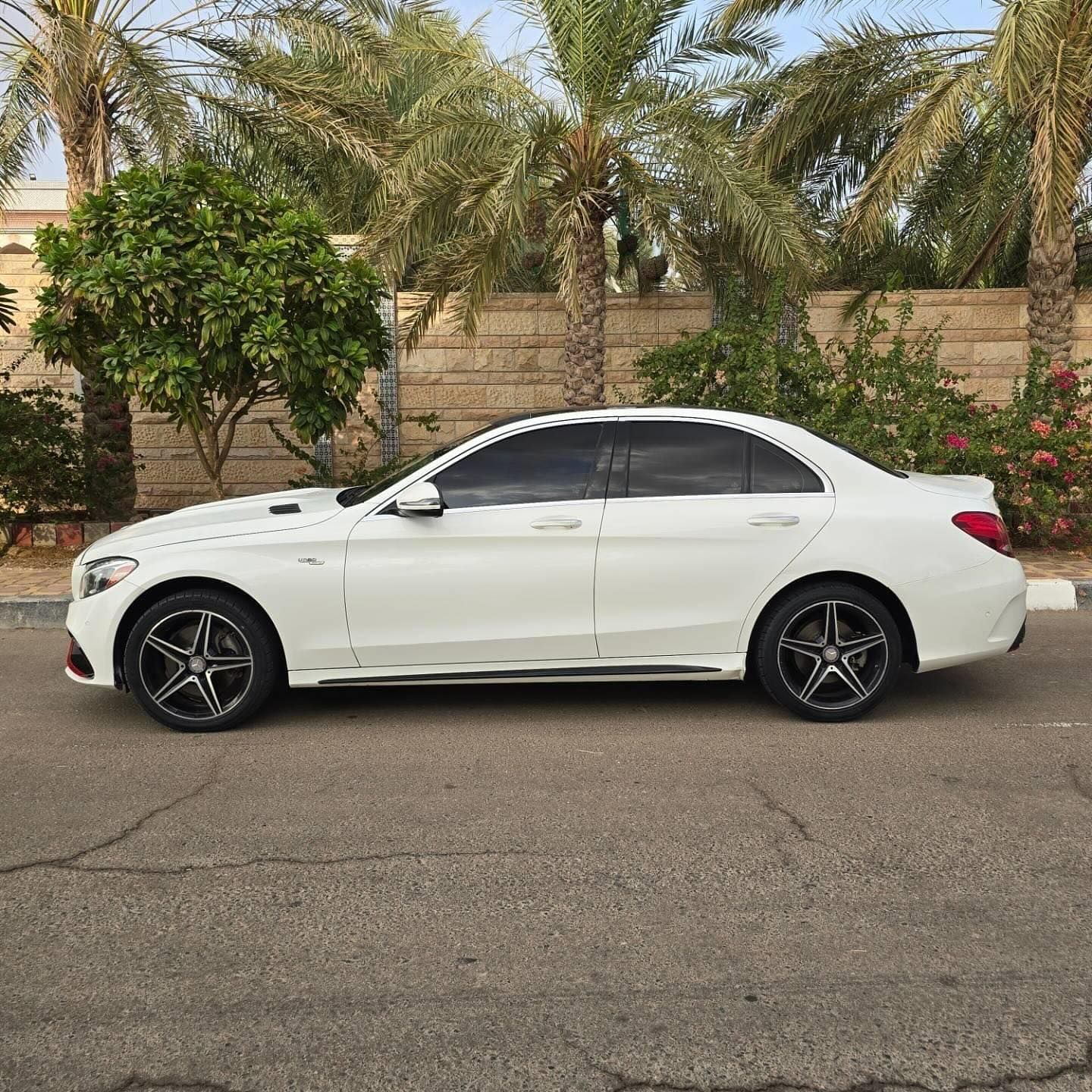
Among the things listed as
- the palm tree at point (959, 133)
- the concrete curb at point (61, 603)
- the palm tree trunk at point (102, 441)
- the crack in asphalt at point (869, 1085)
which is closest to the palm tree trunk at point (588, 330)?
the palm tree at point (959, 133)

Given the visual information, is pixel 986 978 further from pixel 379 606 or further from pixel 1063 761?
pixel 379 606

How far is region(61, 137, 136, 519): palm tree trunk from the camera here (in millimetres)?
11469

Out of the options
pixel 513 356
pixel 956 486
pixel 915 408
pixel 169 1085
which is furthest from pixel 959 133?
pixel 169 1085

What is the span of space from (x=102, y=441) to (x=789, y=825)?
31.7 ft

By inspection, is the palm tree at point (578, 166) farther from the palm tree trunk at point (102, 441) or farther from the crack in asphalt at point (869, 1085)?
the crack in asphalt at point (869, 1085)

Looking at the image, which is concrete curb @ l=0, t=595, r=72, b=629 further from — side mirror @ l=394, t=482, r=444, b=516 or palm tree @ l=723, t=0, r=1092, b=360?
palm tree @ l=723, t=0, r=1092, b=360

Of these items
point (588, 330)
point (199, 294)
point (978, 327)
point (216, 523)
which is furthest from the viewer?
point (978, 327)

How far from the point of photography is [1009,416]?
10.4 metres

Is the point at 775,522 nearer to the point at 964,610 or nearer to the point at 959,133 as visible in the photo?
the point at 964,610

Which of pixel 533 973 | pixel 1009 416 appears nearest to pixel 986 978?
pixel 533 973

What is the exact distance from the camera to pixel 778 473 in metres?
5.76

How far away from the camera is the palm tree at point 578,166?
1076 cm

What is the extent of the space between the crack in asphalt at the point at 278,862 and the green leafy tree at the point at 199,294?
550 centimetres

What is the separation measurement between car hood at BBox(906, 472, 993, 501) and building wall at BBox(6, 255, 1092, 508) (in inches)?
303
